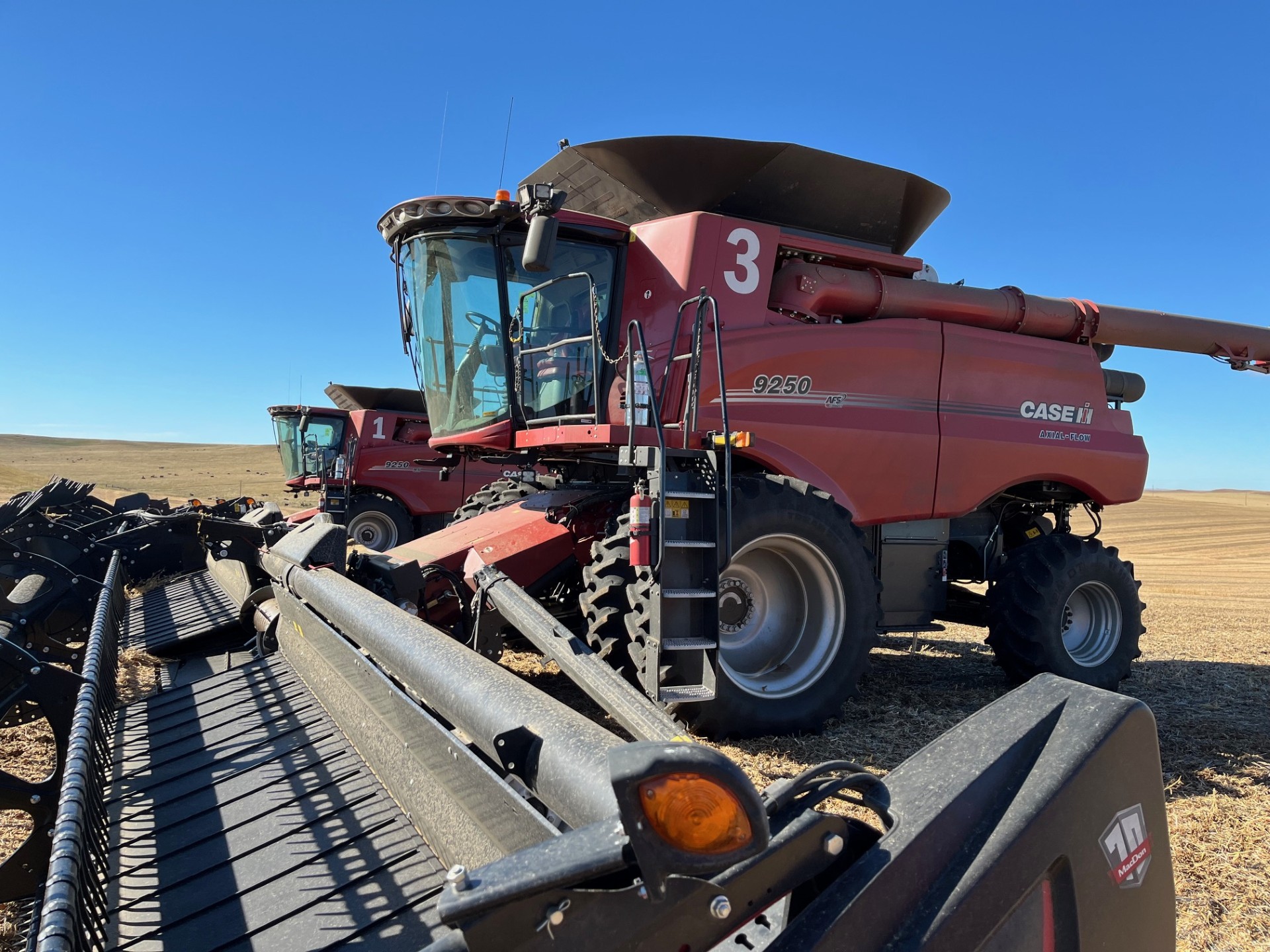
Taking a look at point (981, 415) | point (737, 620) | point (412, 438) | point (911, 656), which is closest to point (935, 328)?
point (981, 415)

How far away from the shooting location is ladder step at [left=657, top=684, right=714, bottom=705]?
3490mm

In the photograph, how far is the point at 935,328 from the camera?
5.30m

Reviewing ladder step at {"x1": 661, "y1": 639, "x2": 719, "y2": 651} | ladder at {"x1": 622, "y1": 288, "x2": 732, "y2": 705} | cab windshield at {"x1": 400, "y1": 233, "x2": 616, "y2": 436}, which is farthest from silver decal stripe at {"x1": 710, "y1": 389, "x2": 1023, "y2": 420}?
ladder step at {"x1": 661, "y1": 639, "x2": 719, "y2": 651}

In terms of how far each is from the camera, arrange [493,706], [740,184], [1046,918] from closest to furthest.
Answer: [1046,918]
[493,706]
[740,184]

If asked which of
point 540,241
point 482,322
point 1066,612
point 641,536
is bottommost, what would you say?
point 1066,612

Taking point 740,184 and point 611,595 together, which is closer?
point 611,595

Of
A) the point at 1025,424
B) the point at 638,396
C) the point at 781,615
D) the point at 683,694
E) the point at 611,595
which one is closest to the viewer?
the point at 683,694

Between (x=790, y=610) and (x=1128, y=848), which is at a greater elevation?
(x=1128, y=848)

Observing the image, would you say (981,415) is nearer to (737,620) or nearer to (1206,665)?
(737,620)

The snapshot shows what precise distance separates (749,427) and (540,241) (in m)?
1.46

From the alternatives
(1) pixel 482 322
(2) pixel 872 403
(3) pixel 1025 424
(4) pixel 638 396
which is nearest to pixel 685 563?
(4) pixel 638 396

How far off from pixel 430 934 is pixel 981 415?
4.76 m

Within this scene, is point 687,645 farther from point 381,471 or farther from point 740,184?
point 381,471

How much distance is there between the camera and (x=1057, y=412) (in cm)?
578
